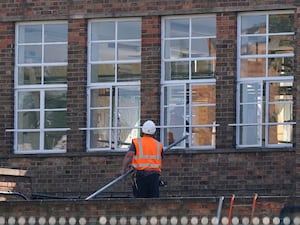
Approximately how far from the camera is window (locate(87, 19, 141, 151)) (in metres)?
26.9

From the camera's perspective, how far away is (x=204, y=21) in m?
26.5

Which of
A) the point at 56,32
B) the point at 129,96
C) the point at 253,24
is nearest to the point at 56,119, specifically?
the point at 129,96

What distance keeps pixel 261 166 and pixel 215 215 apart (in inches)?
196

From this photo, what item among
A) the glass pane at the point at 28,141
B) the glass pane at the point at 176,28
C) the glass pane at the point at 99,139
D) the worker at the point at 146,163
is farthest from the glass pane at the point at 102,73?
the worker at the point at 146,163

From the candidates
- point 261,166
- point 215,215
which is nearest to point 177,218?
point 215,215

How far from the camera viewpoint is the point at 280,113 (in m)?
25.9

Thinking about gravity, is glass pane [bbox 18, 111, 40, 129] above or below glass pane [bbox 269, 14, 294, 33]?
below

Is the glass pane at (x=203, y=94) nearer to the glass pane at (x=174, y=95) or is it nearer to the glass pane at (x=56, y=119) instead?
the glass pane at (x=174, y=95)

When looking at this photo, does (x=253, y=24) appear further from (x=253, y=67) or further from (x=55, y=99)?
(x=55, y=99)

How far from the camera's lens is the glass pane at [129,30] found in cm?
2691

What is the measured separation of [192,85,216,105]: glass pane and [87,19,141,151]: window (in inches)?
46.6

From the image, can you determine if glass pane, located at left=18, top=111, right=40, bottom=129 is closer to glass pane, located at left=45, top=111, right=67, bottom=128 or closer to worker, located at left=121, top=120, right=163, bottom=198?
glass pane, located at left=45, top=111, right=67, bottom=128

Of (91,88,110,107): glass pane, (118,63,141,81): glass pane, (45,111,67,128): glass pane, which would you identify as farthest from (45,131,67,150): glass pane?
(118,63,141,81): glass pane

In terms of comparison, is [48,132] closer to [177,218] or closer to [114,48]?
[114,48]
